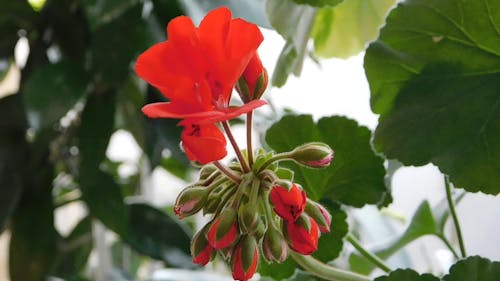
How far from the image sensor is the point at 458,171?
33cm

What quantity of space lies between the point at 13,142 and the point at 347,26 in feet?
1.73

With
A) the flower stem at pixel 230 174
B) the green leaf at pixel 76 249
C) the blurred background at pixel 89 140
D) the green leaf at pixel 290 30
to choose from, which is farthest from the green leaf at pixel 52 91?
the flower stem at pixel 230 174

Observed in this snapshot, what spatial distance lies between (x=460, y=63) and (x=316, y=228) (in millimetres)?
129

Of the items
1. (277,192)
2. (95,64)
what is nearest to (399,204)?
→ (95,64)

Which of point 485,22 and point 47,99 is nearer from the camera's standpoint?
point 485,22

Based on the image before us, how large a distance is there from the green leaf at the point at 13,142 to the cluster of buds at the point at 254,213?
590 millimetres

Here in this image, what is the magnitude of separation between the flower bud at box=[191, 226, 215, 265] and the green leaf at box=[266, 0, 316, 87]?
148 mm

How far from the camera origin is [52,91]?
2.41 feet

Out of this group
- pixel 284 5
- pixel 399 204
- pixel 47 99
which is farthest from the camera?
pixel 399 204

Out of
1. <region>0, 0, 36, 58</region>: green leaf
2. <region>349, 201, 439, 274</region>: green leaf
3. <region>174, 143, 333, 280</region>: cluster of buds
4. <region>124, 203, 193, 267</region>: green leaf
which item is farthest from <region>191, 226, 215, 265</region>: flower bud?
<region>0, 0, 36, 58</region>: green leaf

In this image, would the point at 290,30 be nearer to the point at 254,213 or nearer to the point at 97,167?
the point at 254,213

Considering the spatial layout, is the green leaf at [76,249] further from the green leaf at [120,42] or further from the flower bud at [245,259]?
the flower bud at [245,259]

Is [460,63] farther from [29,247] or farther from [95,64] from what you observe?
[29,247]

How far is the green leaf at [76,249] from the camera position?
952mm
